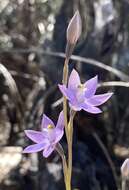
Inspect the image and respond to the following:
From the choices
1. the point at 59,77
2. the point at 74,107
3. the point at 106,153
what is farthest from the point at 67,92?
the point at 59,77

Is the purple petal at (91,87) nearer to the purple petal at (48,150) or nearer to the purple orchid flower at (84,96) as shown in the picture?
the purple orchid flower at (84,96)

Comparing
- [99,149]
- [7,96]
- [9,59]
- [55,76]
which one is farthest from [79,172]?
[9,59]

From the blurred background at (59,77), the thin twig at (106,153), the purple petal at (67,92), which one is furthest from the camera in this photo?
the blurred background at (59,77)

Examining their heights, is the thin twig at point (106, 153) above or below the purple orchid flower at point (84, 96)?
above

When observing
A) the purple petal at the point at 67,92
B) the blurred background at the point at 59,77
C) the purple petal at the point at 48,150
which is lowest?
the purple petal at the point at 48,150

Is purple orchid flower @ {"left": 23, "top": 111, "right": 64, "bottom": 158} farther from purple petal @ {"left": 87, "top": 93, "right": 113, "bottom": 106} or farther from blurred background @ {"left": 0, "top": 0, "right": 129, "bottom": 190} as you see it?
blurred background @ {"left": 0, "top": 0, "right": 129, "bottom": 190}

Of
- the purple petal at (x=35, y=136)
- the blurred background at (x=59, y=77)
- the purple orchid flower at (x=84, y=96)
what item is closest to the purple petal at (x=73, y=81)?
the purple orchid flower at (x=84, y=96)

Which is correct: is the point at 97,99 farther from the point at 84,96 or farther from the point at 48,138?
the point at 48,138
